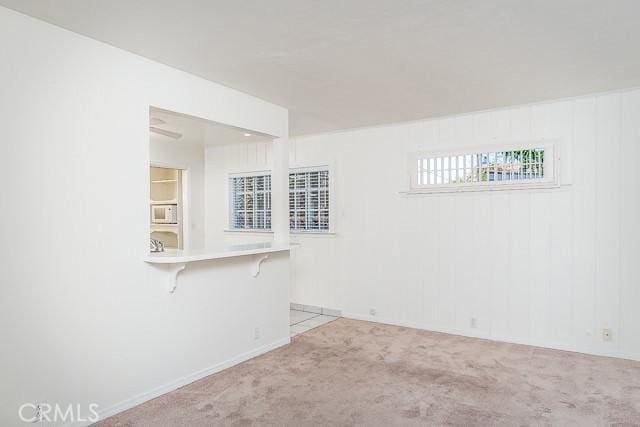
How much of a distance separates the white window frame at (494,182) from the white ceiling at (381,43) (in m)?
0.49

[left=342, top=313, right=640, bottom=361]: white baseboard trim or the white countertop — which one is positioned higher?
the white countertop

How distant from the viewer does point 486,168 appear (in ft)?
14.3

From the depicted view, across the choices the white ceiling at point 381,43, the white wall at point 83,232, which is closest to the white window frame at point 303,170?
the white ceiling at point 381,43

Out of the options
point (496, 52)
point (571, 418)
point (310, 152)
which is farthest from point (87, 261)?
point (310, 152)

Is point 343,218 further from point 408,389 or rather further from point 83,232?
point 83,232

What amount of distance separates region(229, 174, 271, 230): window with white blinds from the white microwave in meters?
0.94

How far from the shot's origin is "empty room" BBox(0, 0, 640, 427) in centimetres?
232

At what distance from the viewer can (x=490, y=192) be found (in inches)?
171

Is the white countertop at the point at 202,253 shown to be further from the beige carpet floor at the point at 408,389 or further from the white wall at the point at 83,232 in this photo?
the beige carpet floor at the point at 408,389

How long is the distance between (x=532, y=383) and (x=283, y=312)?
7.36 feet

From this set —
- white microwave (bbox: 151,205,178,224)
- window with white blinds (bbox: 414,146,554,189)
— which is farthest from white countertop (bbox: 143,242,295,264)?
white microwave (bbox: 151,205,178,224)

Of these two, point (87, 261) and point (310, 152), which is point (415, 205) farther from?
point (87, 261)

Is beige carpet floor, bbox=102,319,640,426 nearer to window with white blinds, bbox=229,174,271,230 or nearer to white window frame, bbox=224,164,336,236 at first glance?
white window frame, bbox=224,164,336,236
